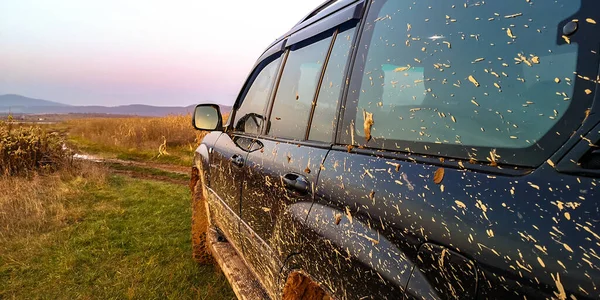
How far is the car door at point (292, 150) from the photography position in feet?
5.02

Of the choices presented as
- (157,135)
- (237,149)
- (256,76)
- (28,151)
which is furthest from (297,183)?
(157,135)

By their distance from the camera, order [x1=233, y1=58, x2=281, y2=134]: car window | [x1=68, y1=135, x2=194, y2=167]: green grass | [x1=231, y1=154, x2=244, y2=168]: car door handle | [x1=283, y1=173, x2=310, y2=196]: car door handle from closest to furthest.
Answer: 1. [x1=283, y1=173, x2=310, y2=196]: car door handle
2. [x1=231, y1=154, x2=244, y2=168]: car door handle
3. [x1=233, y1=58, x2=281, y2=134]: car window
4. [x1=68, y1=135, x2=194, y2=167]: green grass

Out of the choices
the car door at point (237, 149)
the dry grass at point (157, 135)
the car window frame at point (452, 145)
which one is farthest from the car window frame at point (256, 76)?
the dry grass at point (157, 135)

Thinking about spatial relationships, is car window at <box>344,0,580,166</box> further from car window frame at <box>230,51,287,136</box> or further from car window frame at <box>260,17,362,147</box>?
car window frame at <box>230,51,287,136</box>

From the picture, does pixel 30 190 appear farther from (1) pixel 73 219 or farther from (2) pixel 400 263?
(2) pixel 400 263

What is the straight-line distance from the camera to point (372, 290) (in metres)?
1.04

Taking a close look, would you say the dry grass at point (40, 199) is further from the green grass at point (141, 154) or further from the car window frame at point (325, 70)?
the car window frame at point (325, 70)

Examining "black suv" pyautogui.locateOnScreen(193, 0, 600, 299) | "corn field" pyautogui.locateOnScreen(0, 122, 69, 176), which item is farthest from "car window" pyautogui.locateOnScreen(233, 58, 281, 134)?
"corn field" pyautogui.locateOnScreen(0, 122, 69, 176)

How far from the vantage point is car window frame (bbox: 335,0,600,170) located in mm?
703

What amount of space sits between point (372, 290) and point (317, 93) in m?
0.96

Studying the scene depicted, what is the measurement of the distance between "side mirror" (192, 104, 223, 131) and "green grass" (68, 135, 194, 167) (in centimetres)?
860

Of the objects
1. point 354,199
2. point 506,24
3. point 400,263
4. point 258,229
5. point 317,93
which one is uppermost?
point 506,24

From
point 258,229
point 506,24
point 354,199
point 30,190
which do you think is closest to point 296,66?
point 258,229

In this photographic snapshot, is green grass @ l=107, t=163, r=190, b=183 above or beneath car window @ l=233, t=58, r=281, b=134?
beneath
